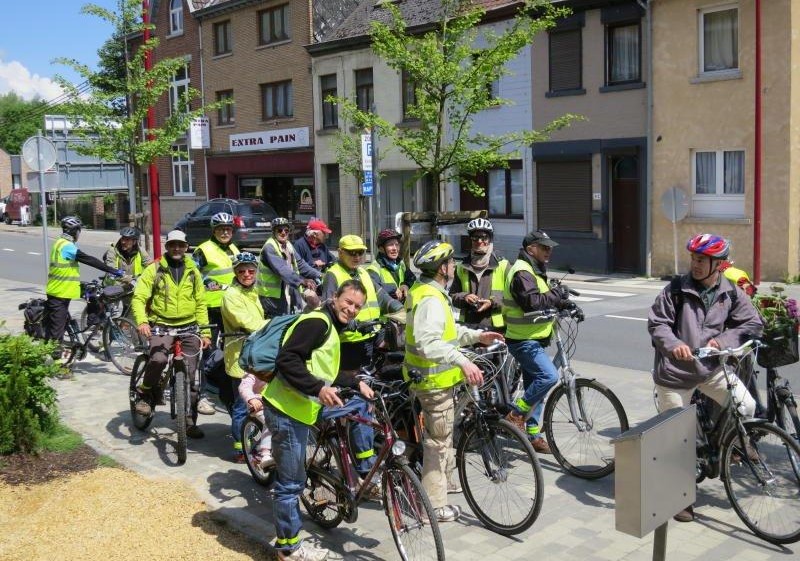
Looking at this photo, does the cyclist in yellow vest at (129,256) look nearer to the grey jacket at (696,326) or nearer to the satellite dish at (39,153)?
the satellite dish at (39,153)

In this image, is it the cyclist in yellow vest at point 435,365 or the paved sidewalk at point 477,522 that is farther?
the cyclist in yellow vest at point 435,365

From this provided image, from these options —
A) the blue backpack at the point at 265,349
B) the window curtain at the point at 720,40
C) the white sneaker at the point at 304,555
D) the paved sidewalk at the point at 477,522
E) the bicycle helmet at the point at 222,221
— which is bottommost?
the paved sidewalk at the point at 477,522

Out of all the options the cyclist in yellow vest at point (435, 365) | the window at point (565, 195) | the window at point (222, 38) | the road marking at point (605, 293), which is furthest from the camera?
the window at point (222, 38)

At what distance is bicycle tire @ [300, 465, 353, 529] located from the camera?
5707 mm

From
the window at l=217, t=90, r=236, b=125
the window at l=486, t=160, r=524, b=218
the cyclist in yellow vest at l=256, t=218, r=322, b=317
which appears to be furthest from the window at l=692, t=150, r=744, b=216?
the window at l=217, t=90, r=236, b=125

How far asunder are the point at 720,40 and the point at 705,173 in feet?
10.1

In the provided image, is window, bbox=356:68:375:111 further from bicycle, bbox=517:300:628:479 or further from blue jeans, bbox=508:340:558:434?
bicycle, bbox=517:300:628:479

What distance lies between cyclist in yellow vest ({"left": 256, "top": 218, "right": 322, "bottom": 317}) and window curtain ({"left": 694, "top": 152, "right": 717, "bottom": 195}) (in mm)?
13297

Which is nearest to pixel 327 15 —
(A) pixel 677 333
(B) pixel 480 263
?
(B) pixel 480 263

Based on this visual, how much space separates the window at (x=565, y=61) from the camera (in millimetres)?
23000

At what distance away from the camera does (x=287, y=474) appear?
5.44 metres

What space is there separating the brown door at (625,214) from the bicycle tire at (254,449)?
664 inches

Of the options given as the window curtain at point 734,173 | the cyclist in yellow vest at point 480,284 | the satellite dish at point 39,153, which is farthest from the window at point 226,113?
the cyclist in yellow vest at point 480,284

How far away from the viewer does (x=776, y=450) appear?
5.51 meters
